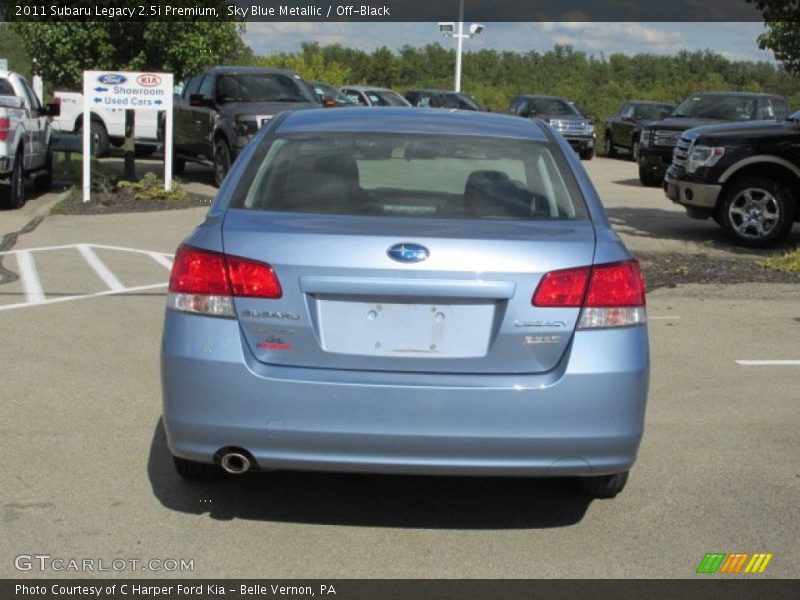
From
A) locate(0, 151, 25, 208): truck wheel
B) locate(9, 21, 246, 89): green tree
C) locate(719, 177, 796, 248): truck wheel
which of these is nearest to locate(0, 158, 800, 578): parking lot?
locate(719, 177, 796, 248): truck wheel

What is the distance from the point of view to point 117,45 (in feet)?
60.0

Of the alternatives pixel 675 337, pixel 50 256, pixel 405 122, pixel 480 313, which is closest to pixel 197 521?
pixel 480 313

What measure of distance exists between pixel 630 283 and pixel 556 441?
673 mm

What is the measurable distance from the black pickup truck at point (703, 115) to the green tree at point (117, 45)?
25.9 ft

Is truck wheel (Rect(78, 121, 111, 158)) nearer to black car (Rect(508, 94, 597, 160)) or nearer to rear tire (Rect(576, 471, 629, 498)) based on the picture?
black car (Rect(508, 94, 597, 160))

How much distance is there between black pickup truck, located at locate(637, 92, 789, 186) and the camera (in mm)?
21609

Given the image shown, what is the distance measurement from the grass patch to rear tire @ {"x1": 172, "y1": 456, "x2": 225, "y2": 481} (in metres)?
7.97

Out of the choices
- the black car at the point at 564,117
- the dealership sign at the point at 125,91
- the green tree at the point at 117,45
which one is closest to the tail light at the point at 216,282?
the dealership sign at the point at 125,91

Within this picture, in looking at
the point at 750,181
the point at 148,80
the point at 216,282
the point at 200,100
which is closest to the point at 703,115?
the point at 750,181

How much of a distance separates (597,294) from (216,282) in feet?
4.59

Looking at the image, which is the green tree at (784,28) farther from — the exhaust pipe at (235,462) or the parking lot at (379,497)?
the exhaust pipe at (235,462)

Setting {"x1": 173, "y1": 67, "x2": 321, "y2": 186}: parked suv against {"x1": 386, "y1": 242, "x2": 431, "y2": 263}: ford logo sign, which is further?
{"x1": 173, "y1": 67, "x2": 321, "y2": 186}: parked suv

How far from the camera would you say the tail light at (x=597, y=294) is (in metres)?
4.39

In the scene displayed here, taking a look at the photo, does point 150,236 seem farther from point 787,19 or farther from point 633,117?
point 633,117
